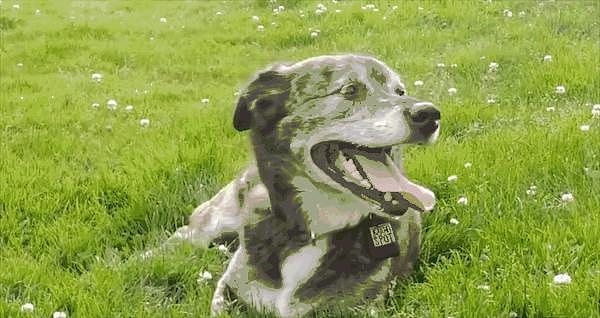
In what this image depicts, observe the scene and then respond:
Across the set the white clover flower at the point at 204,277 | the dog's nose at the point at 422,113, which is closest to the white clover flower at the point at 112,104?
the white clover flower at the point at 204,277

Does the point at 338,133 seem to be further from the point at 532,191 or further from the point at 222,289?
the point at 532,191

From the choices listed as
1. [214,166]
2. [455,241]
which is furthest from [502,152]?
[214,166]

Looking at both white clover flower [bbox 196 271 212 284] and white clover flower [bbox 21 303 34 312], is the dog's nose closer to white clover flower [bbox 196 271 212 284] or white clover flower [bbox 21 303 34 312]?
white clover flower [bbox 196 271 212 284]

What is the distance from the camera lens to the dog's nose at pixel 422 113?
384 cm

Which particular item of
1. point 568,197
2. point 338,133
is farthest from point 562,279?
point 338,133

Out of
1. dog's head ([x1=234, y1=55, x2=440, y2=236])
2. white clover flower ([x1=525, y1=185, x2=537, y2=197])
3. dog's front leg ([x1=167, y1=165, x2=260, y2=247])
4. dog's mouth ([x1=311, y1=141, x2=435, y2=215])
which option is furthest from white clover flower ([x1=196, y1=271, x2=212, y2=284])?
white clover flower ([x1=525, y1=185, x2=537, y2=197])

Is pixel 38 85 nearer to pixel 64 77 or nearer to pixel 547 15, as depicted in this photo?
pixel 64 77

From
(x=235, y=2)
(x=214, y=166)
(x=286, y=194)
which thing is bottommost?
(x=235, y=2)

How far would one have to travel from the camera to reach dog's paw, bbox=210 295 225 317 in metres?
→ 4.38

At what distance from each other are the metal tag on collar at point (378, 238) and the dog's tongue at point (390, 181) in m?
0.26

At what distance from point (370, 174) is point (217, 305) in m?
1.13

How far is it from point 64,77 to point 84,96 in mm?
1039

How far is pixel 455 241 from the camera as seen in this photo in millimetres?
5074

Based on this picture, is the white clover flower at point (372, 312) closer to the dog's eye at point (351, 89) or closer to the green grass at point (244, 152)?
the green grass at point (244, 152)
